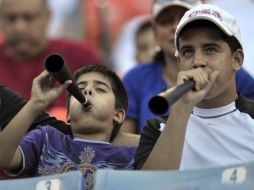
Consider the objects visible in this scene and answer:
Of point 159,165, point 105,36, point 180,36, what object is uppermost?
point 105,36

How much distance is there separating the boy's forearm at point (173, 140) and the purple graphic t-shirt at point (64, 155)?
1.16 ft

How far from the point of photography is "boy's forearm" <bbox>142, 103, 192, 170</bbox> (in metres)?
3.93

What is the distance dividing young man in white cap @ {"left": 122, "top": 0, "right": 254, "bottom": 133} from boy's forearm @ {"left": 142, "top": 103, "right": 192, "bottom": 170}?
5.75 feet

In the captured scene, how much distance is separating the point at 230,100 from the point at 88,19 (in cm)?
574

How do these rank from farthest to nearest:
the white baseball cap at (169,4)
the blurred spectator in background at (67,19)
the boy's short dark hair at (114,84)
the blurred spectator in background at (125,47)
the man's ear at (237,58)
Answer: the blurred spectator in background at (67,19) < the blurred spectator in background at (125,47) < the white baseball cap at (169,4) < the boy's short dark hair at (114,84) < the man's ear at (237,58)

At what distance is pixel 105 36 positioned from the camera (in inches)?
384

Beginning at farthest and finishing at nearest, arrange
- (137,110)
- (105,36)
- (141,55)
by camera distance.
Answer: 1. (105,36)
2. (141,55)
3. (137,110)

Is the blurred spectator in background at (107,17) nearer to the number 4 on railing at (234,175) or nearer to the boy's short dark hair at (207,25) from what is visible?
the boy's short dark hair at (207,25)

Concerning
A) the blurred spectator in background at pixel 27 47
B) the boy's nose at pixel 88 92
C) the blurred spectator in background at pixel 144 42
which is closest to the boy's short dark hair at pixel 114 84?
the boy's nose at pixel 88 92

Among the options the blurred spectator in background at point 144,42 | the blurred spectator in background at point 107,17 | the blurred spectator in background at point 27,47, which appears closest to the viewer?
the blurred spectator in background at point 27,47

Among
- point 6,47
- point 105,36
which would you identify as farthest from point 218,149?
point 105,36

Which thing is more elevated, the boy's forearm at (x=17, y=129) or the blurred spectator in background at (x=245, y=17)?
the blurred spectator in background at (x=245, y=17)

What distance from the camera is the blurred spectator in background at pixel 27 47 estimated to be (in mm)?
6766

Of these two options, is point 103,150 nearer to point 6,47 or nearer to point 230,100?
point 230,100
